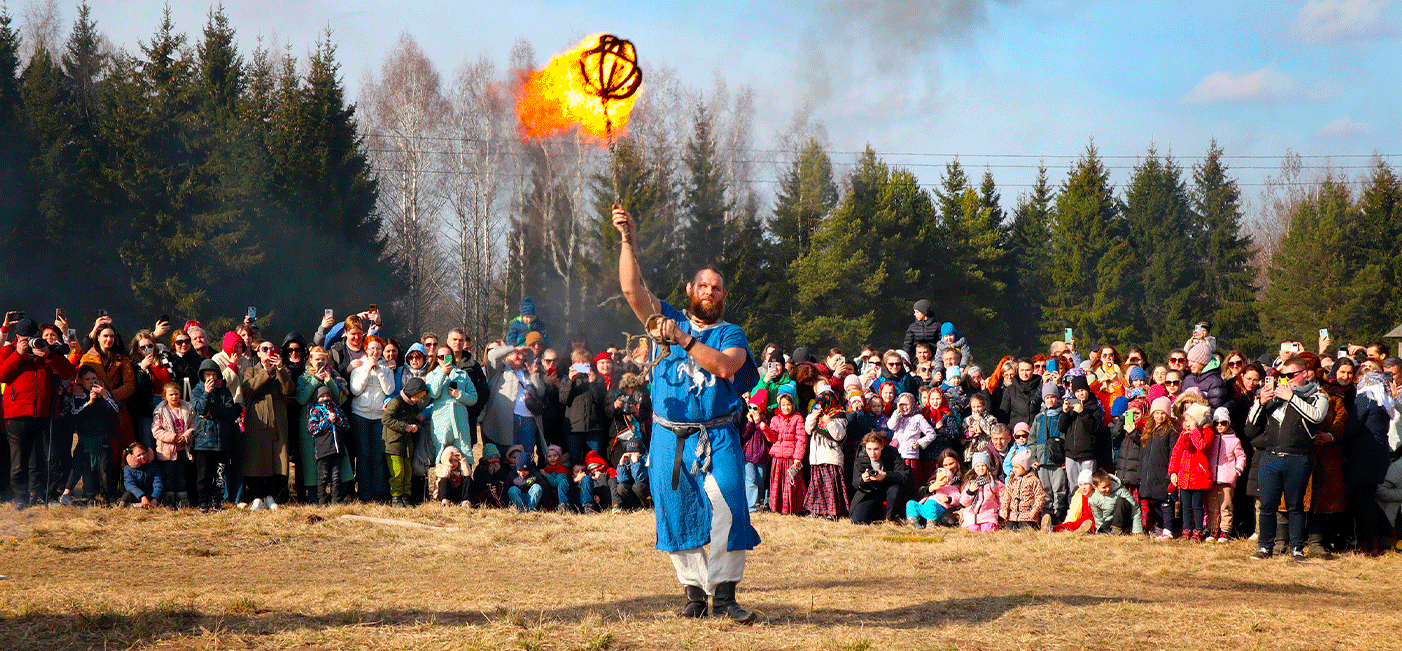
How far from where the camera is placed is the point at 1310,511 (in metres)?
9.62

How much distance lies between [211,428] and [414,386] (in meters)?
1.89

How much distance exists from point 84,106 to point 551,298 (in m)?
13.6

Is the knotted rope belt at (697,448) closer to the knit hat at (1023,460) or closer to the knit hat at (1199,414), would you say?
the knit hat at (1023,460)

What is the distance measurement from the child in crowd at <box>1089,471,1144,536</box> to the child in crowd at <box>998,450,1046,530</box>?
50 centimetres

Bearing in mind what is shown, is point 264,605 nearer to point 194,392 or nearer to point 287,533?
point 287,533

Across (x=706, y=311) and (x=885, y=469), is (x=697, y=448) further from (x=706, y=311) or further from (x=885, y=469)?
(x=885, y=469)

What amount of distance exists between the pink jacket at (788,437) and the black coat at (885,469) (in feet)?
1.92

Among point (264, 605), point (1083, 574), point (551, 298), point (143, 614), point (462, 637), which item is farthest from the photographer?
point (551, 298)

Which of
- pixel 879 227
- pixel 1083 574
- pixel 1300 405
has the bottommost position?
pixel 1083 574

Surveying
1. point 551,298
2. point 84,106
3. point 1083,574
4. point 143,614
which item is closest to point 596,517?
point 1083,574

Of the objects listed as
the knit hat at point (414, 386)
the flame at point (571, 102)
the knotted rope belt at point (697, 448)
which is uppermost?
the flame at point (571, 102)

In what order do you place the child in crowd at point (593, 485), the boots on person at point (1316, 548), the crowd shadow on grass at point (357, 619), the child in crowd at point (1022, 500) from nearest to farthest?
1. the crowd shadow on grass at point (357, 619)
2. the boots on person at point (1316, 548)
3. the child in crowd at point (1022, 500)
4. the child in crowd at point (593, 485)

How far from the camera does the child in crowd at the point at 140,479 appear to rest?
10602mm

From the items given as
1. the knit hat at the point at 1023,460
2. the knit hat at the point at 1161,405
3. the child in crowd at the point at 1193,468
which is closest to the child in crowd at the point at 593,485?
the knit hat at the point at 1023,460
